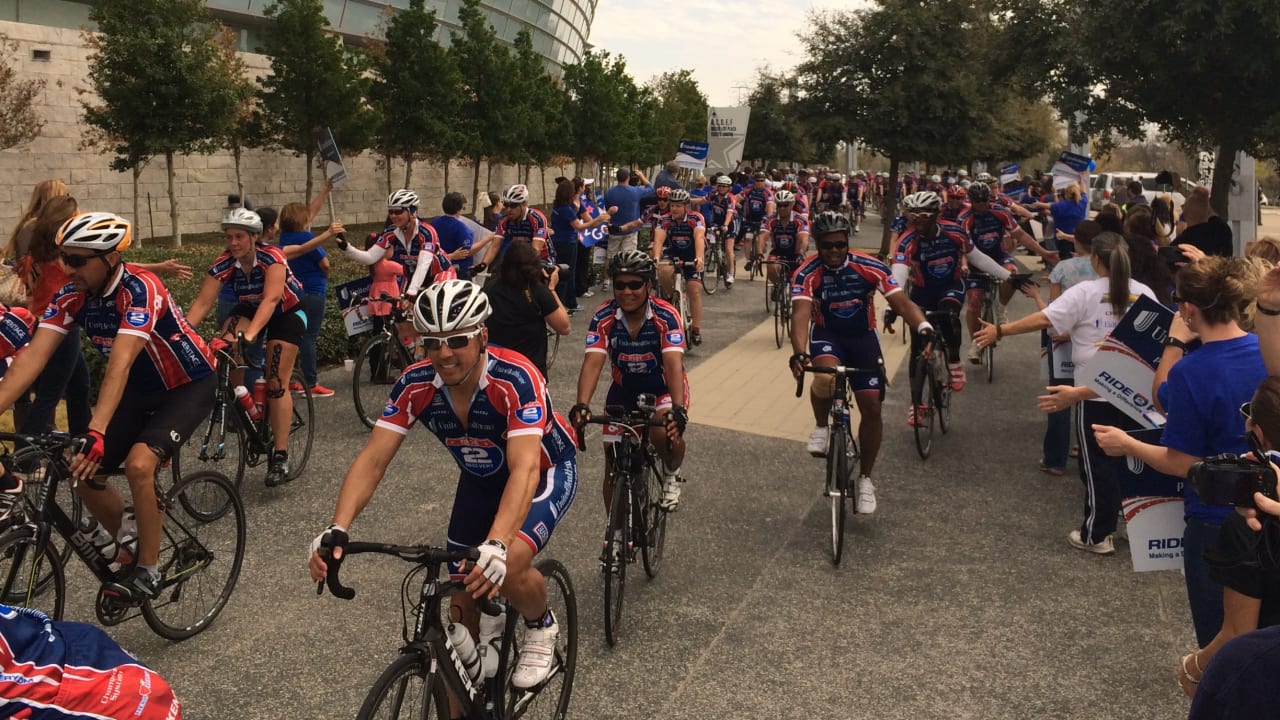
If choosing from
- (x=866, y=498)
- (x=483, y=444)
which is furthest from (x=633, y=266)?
(x=866, y=498)

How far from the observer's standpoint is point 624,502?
18.0 feet

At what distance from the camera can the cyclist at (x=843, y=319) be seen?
23.7ft

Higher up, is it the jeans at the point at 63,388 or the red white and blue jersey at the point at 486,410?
the red white and blue jersey at the point at 486,410

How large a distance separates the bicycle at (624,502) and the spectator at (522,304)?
6.29 feet

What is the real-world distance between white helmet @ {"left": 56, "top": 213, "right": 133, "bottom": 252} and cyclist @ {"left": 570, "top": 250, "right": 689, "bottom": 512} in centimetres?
245

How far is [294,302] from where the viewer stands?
25.6ft

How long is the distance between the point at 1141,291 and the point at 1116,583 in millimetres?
2025

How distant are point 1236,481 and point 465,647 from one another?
7.87ft

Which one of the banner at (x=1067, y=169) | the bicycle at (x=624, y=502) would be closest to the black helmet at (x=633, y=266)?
the bicycle at (x=624, y=502)

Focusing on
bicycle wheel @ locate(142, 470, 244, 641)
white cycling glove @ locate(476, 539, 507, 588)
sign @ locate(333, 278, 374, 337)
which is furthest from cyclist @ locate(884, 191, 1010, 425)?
white cycling glove @ locate(476, 539, 507, 588)

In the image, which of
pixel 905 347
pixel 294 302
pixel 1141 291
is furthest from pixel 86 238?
pixel 905 347

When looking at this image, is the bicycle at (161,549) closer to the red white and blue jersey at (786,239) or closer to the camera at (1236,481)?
the camera at (1236,481)

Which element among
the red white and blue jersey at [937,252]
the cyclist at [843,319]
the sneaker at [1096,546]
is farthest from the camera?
the red white and blue jersey at [937,252]

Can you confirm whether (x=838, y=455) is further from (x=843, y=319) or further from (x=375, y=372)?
(x=375, y=372)
